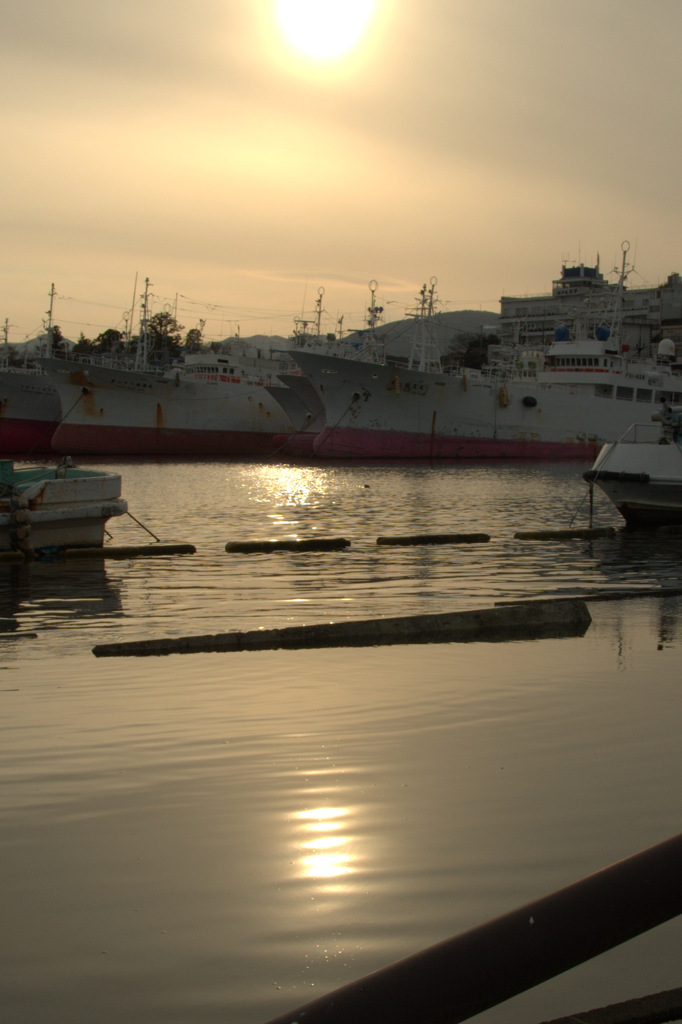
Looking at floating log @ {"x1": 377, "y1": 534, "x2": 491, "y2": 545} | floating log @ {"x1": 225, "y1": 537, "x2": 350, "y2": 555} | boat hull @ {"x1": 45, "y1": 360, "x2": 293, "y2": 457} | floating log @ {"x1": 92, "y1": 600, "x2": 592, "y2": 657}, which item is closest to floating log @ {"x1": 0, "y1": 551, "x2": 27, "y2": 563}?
floating log @ {"x1": 225, "y1": 537, "x2": 350, "y2": 555}

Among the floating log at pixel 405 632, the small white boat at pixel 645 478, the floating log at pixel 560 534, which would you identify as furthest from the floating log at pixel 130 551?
the small white boat at pixel 645 478

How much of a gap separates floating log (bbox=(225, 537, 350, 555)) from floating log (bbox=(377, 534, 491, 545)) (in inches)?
39.4

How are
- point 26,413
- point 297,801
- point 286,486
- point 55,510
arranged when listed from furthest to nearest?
point 26,413 < point 286,486 < point 55,510 < point 297,801

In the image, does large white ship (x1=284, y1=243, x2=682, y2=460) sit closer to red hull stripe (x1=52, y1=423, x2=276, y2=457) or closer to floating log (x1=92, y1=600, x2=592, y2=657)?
red hull stripe (x1=52, y1=423, x2=276, y2=457)

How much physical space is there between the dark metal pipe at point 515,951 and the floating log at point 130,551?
1569 cm

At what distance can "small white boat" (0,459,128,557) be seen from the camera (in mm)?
16500

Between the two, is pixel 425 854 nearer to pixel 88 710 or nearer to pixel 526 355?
pixel 88 710

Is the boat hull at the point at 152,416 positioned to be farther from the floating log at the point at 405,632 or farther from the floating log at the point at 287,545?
the floating log at the point at 405,632

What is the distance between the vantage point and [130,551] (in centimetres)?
1742

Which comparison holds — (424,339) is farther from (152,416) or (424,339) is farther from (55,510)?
(55,510)

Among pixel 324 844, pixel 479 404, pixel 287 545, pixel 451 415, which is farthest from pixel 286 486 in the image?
pixel 324 844

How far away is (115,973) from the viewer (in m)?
3.41

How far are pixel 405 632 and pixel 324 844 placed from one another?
5181 mm

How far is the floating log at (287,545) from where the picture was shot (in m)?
18.1
